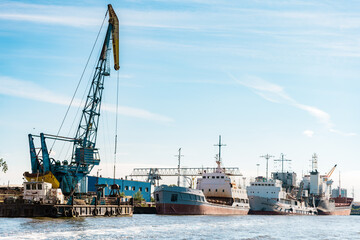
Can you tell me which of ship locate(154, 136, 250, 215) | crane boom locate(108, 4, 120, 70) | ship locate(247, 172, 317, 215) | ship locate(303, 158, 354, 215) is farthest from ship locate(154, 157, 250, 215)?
ship locate(303, 158, 354, 215)

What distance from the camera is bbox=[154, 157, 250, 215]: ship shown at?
9125 cm

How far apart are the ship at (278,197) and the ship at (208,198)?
25.5 ft

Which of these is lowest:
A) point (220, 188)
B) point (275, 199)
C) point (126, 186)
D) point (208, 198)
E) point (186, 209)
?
point (186, 209)

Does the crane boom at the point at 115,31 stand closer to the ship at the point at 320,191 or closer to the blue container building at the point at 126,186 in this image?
the blue container building at the point at 126,186

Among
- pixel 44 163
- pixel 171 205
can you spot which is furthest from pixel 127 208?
pixel 44 163

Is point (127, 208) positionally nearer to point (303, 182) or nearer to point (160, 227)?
point (160, 227)

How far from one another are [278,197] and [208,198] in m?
25.3

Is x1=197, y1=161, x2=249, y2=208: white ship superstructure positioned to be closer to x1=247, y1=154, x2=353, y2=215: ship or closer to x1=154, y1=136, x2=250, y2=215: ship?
x1=154, y1=136, x2=250, y2=215: ship

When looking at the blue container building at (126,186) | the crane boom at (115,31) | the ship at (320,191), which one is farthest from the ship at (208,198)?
the ship at (320,191)

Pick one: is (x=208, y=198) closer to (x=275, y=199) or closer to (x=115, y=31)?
Answer: (x=275, y=199)

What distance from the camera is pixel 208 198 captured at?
107 metres

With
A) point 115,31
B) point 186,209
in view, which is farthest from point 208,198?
point 115,31

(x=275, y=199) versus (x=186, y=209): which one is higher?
(x=275, y=199)

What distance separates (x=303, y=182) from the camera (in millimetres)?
152000
